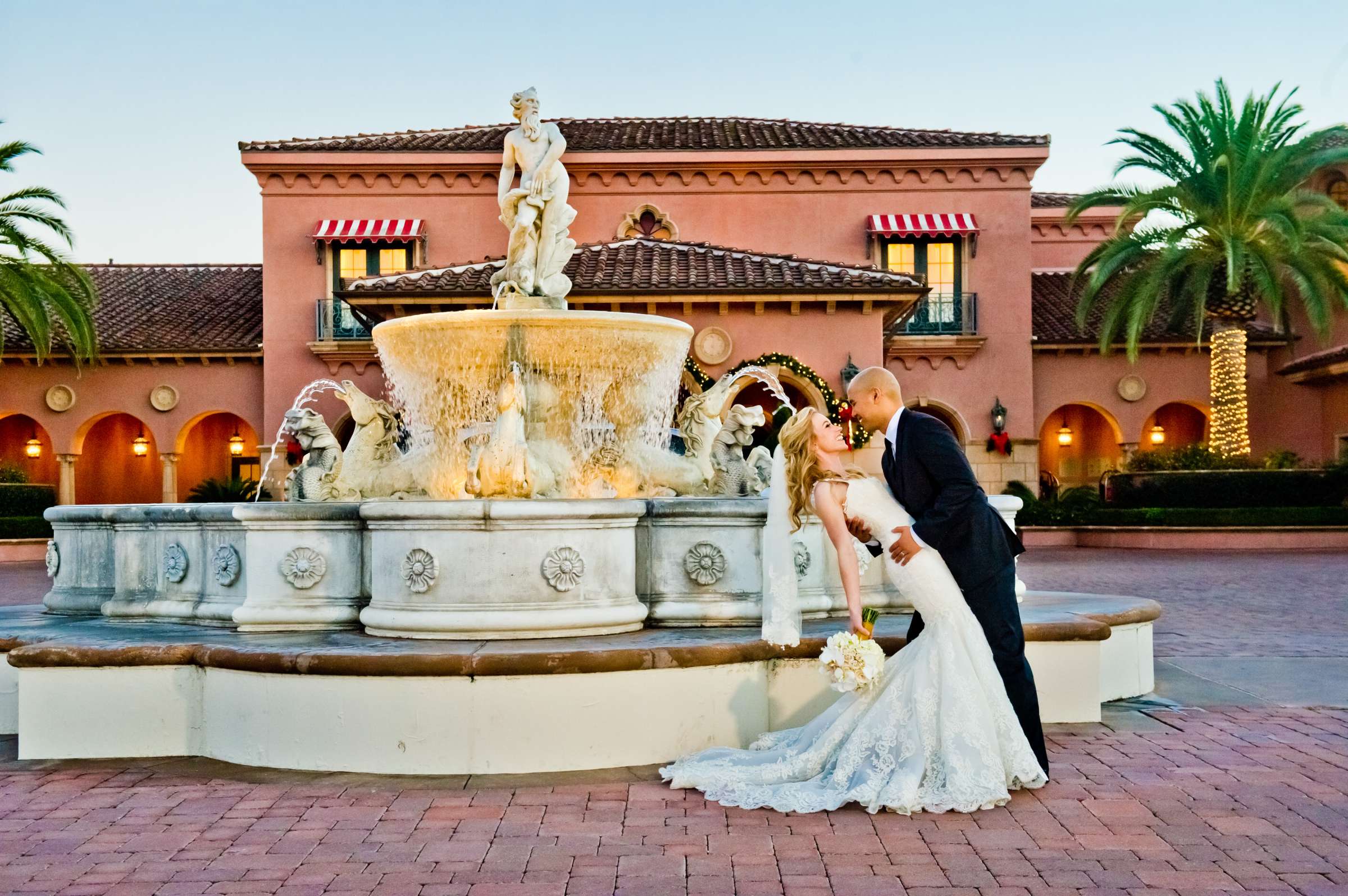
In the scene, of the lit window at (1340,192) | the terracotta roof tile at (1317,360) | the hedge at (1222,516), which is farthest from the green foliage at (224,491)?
the lit window at (1340,192)

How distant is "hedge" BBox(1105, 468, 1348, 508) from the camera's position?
25.9 meters

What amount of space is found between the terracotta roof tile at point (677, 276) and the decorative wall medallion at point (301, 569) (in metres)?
17.3

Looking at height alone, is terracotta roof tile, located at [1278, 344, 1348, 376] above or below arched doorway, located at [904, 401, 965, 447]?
above

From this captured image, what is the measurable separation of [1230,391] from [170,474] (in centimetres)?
2409

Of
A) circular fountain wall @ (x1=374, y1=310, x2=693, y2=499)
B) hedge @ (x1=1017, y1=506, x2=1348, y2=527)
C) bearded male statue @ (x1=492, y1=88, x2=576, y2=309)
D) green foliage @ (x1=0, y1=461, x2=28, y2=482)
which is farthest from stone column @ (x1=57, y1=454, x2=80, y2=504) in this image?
circular fountain wall @ (x1=374, y1=310, x2=693, y2=499)

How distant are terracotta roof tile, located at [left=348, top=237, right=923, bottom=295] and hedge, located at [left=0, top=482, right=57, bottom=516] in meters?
9.10

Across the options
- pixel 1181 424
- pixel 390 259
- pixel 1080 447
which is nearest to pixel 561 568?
pixel 390 259

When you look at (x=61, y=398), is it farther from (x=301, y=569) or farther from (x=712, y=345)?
(x=301, y=569)

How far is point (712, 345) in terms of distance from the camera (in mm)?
25594

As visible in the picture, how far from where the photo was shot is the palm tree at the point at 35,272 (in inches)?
976

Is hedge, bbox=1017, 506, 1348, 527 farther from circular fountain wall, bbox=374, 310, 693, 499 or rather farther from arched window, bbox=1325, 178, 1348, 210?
circular fountain wall, bbox=374, 310, 693, 499

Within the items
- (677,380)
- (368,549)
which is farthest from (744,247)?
(368,549)

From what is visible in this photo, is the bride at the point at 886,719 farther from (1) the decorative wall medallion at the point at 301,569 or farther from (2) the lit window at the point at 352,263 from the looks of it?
(2) the lit window at the point at 352,263

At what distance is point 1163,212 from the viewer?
91.7ft
